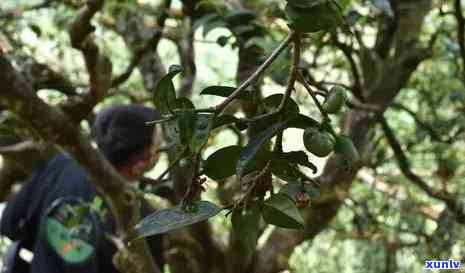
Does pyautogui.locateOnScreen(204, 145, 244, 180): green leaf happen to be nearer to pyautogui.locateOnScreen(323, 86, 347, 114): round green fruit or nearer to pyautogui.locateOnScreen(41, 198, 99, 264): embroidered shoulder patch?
pyautogui.locateOnScreen(323, 86, 347, 114): round green fruit

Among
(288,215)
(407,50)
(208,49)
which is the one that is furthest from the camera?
(208,49)

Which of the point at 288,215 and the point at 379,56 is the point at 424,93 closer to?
the point at 379,56

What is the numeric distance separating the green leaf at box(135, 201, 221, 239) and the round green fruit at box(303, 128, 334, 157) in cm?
6

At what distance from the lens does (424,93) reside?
1.71m

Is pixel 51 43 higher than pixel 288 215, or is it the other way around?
pixel 288 215

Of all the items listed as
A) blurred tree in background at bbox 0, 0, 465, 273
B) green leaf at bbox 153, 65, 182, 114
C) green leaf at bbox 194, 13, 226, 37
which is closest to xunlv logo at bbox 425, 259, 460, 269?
blurred tree in background at bbox 0, 0, 465, 273

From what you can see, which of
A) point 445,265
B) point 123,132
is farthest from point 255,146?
point 123,132

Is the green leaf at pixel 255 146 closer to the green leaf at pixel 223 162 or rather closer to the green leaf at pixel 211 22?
the green leaf at pixel 223 162

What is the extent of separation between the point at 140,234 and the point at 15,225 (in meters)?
1.08

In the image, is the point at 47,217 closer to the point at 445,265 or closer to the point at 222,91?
the point at 445,265

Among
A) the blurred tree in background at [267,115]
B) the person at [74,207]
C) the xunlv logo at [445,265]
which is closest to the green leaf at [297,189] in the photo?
the blurred tree in background at [267,115]

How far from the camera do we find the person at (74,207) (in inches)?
48.4

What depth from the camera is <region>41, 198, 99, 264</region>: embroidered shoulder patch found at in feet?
3.95

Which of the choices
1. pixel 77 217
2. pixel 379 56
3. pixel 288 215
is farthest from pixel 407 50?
pixel 288 215
